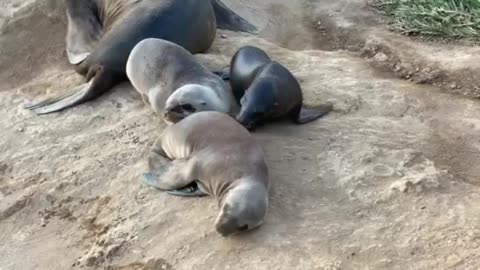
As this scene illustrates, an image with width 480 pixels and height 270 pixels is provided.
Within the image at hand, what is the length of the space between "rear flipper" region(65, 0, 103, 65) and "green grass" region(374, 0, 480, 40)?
2.42 m

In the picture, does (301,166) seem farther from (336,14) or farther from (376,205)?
(336,14)

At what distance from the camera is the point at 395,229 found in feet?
13.4

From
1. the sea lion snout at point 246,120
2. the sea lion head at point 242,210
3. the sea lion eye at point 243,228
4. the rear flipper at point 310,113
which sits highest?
the sea lion head at point 242,210

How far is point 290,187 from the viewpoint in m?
4.44

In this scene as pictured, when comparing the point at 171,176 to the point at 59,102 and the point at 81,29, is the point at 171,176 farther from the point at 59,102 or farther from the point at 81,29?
the point at 81,29

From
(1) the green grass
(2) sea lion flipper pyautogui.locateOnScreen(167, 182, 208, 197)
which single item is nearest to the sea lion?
(2) sea lion flipper pyautogui.locateOnScreen(167, 182, 208, 197)

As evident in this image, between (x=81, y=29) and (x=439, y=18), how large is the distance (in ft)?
9.25

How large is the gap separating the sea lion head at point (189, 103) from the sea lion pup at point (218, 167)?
205 mm

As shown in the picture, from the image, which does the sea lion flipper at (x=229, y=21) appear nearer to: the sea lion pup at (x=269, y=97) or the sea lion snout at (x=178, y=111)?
the sea lion pup at (x=269, y=97)

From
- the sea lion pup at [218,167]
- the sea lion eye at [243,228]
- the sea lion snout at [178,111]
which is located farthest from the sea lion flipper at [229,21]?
the sea lion eye at [243,228]

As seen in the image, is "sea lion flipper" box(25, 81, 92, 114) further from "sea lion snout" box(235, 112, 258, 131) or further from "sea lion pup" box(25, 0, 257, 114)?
"sea lion snout" box(235, 112, 258, 131)

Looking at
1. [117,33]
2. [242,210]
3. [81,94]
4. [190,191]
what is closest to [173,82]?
[81,94]

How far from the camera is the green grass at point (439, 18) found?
6.55 metres

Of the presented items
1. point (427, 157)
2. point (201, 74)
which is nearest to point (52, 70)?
point (201, 74)
